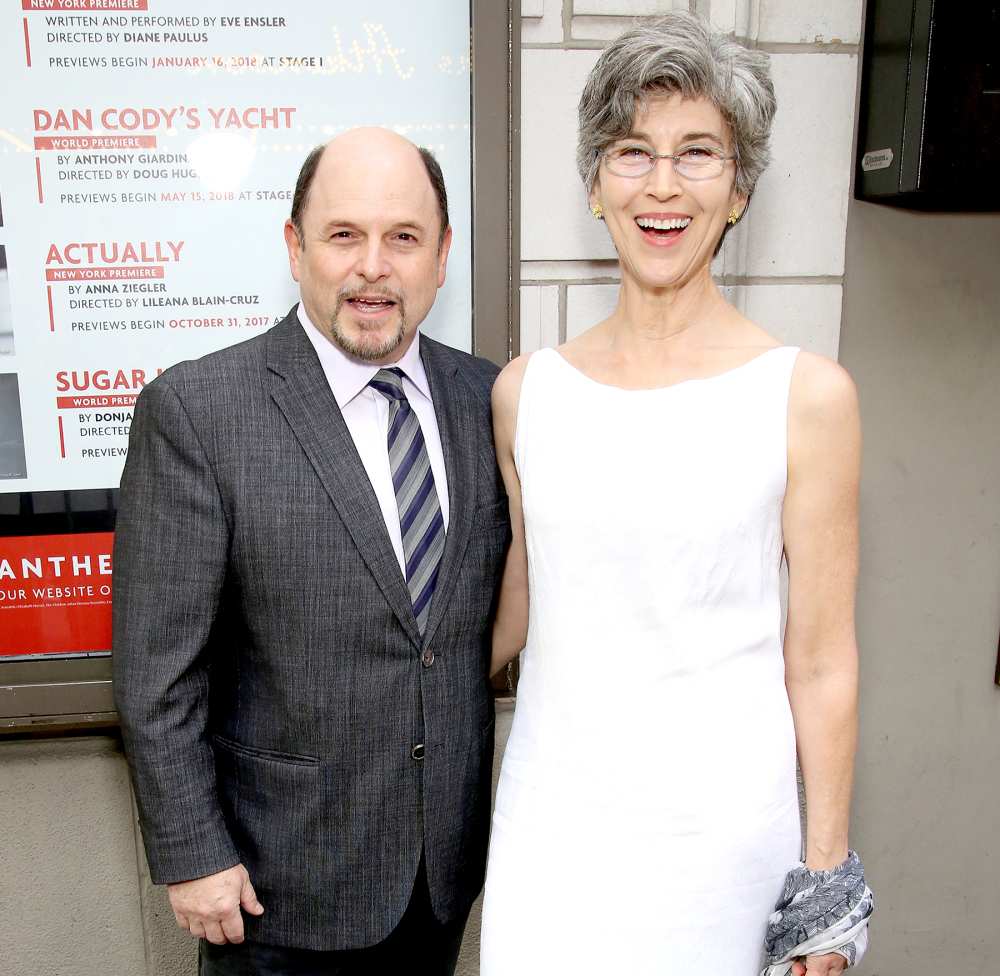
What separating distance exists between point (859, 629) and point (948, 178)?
46.3 inches

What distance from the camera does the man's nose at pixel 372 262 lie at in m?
1.57

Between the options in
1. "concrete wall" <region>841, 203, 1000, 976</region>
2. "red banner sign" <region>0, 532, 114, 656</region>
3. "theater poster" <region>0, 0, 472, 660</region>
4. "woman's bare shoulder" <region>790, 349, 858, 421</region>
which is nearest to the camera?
"woman's bare shoulder" <region>790, 349, 858, 421</region>

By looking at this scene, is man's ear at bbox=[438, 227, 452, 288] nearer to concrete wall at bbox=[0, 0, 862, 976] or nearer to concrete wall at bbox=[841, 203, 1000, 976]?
concrete wall at bbox=[0, 0, 862, 976]

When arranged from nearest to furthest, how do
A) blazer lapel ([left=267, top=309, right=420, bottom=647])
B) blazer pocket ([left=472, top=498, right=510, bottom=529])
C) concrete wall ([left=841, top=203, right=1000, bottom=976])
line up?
blazer lapel ([left=267, top=309, right=420, bottom=647]), blazer pocket ([left=472, top=498, right=510, bottom=529]), concrete wall ([left=841, top=203, right=1000, bottom=976])

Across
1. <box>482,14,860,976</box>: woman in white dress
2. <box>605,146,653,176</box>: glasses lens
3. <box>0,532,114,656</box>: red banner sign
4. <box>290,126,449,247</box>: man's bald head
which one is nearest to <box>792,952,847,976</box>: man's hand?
<box>482,14,860,976</box>: woman in white dress

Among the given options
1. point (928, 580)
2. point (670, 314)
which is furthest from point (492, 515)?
point (928, 580)

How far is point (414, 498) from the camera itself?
1597mm

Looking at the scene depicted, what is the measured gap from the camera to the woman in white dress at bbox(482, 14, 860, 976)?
4.71 feet

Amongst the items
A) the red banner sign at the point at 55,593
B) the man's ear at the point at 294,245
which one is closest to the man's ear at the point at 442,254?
the man's ear at the point at 294,245

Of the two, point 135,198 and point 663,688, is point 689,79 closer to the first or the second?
point 663,688

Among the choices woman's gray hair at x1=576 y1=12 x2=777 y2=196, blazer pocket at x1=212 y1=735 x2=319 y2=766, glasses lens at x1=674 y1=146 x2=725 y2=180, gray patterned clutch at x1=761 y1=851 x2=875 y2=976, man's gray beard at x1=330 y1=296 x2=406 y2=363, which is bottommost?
gray patterned clutch at x1=761 y1=851 x2=875 y2=976

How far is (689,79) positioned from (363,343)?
657 mm

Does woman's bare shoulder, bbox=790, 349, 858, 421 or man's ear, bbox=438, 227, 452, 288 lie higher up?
man's ear, bbox=438, 227, 452, 288

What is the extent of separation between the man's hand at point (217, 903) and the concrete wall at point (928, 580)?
169cm
